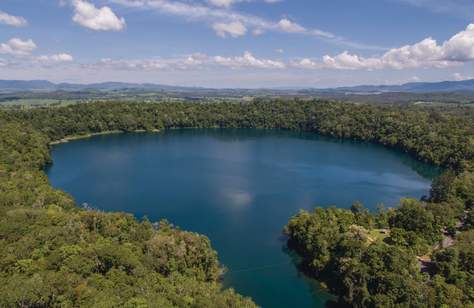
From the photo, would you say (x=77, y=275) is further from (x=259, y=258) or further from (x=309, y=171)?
(x=309, y=171)

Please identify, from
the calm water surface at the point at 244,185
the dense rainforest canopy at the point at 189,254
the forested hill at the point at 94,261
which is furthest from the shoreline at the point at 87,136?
the forested hill at the point at 94,261

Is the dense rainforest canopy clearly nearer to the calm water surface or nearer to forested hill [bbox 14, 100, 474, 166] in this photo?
the calm water surface

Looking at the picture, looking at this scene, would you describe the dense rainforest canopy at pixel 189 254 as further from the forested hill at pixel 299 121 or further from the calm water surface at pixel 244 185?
the forested hill at pixel 299 121

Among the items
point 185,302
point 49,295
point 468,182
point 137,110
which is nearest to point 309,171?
point 468,182

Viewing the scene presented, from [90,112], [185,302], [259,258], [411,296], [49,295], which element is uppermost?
[90,112]

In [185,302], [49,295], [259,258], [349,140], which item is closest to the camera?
[49,295]

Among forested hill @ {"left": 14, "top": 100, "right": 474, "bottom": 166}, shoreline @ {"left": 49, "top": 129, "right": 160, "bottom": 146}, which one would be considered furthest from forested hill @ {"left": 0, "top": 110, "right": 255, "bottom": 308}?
forested hill @ {"left": 14, "top": 100, "right": 474, "bottom": 166}

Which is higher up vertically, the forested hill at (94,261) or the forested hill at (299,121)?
the forested hill at (299,121)

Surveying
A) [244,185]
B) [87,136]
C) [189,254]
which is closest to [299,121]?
[87,136]
